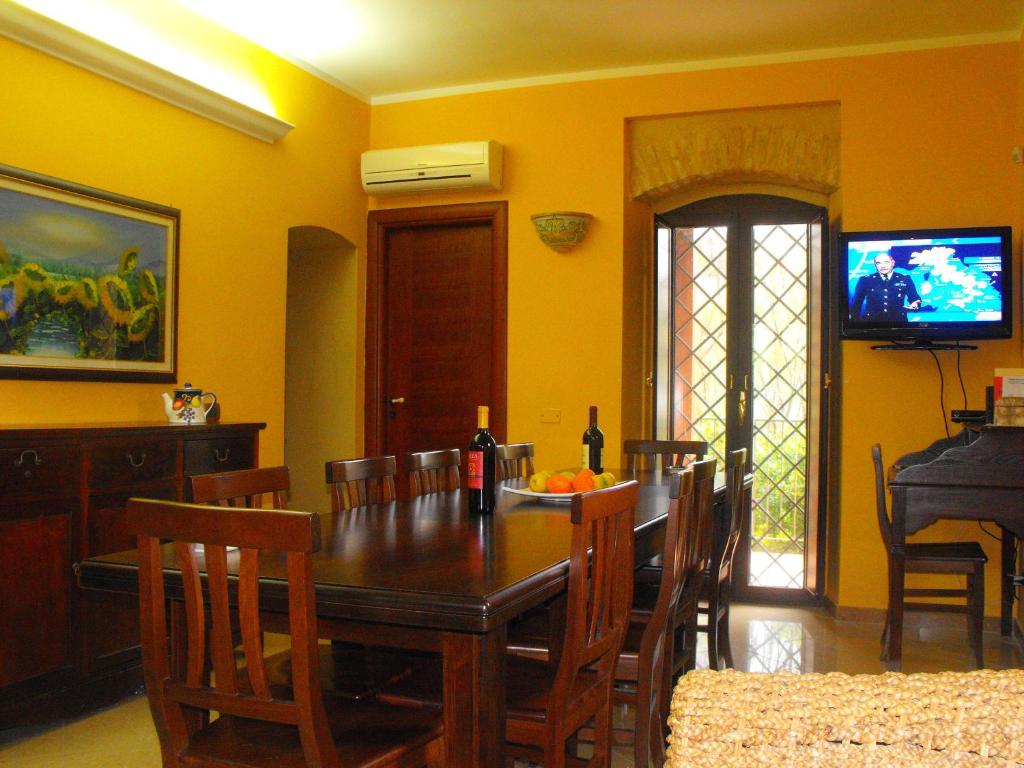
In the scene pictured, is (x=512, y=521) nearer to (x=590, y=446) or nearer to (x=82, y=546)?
(x=590, y=446)

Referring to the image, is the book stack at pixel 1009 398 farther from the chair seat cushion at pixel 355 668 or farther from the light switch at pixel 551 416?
the chair seat cushion at pixel 355 668

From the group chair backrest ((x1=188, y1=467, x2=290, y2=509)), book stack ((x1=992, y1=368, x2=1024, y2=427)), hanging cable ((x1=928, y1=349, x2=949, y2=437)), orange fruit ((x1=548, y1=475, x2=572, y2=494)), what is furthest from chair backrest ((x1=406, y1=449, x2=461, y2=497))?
hanging cable ((x1=928, y1=349, x2=949, y2=437))

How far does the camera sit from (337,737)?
1.81 meters

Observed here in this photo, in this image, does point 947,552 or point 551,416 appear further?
point 551,416

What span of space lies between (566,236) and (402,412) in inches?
58.8

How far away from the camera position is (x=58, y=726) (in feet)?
10.6

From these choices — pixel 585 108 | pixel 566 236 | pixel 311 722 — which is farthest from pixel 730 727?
pixel 585 108

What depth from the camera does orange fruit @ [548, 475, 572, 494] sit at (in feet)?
9.96

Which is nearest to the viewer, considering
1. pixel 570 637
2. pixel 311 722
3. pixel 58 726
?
pixel 311 722

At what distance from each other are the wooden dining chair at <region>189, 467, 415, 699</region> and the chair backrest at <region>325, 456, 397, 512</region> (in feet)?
0.96

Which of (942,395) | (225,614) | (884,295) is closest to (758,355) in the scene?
(884,295)

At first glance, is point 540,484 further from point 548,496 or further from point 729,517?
point 729,517

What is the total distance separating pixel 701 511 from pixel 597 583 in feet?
2.80

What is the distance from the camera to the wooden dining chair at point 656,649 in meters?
2.40
